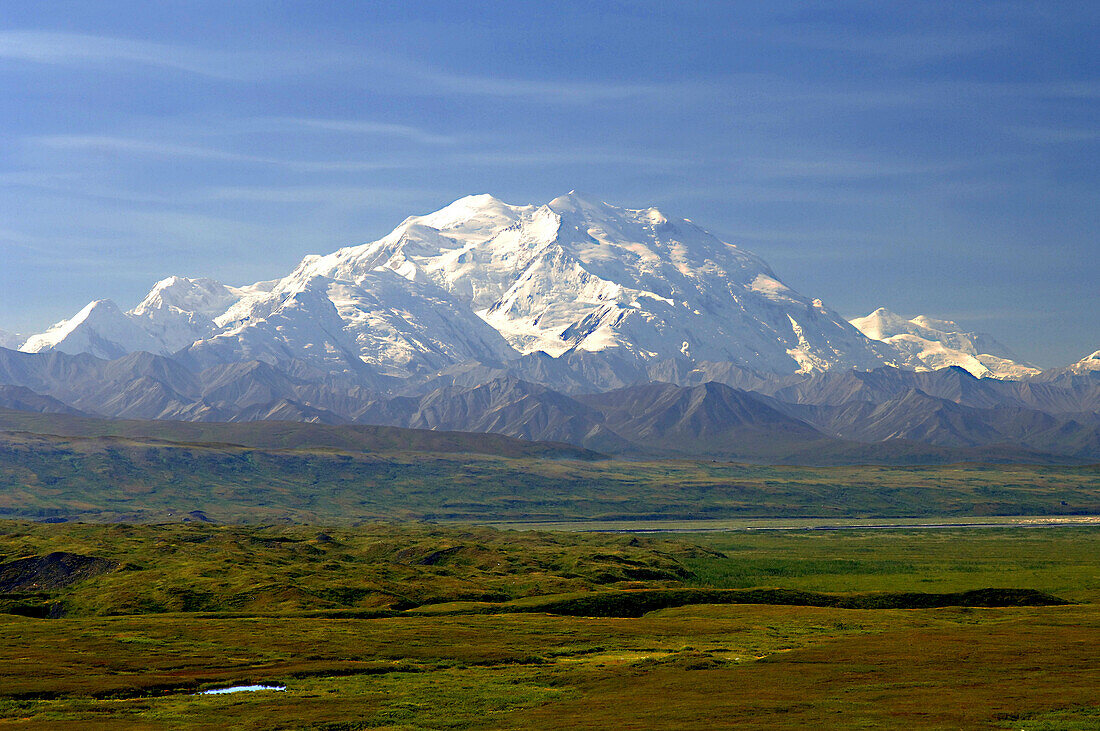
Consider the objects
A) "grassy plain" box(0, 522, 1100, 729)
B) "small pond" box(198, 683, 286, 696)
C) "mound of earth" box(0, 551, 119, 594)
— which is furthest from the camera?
"mound of earth" box(0, 551, 119, 594)

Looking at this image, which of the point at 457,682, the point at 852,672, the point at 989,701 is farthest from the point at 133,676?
the point at 989,701

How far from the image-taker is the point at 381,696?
94188 mm

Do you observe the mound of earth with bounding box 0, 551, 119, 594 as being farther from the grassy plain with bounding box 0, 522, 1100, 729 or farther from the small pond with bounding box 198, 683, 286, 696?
the small pond with bounding box 198, 683, 286, 696

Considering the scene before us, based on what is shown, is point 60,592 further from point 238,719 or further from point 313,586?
point 238,719

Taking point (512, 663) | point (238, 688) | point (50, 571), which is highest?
point (238, 688)

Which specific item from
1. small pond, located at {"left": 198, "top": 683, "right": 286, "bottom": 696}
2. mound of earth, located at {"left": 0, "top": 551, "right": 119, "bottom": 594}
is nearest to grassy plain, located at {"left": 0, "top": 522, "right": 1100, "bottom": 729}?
small pond, located at {"left": 198, "top": 683, "right": 286, "bottom": 696}

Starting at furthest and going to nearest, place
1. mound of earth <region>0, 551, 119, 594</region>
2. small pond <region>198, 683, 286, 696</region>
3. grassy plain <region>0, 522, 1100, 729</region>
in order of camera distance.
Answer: mound of earth <region>0, 551, 119, 594</region> → small pond <region>198, 683, 286, 696</region> → grassy plain <region>0, 522, 1100, 729</region>

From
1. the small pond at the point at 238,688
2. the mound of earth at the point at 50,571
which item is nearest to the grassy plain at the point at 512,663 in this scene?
the small pond at the point at 238,688

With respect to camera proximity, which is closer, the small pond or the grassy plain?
the grassy plain

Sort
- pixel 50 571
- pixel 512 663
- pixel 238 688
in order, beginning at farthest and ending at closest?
pixel 50 571 → pixel 512 663 → pixel 238 688

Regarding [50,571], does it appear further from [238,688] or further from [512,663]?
[512,663]

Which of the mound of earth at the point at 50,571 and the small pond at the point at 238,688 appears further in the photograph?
the mound of earth at the point at 50,571

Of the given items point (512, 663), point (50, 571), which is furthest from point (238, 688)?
point (50, 571)

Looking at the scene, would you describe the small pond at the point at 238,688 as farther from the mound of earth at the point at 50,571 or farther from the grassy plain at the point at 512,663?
the mound of earth at the point at 50,571
